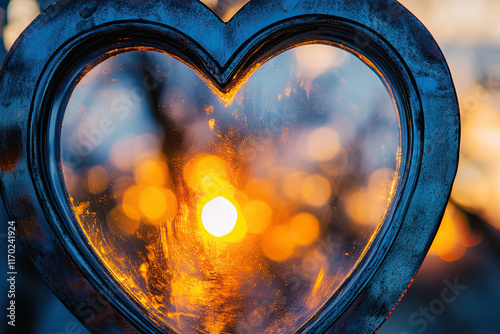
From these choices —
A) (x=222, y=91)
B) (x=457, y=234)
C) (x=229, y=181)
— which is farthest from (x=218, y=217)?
(x=457, y=234)

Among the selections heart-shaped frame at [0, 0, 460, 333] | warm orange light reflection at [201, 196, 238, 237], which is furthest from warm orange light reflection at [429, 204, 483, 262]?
warm orange light reflection at [201, 196, 238, 237]

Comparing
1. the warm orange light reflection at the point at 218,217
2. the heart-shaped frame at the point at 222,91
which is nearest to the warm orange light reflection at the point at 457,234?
the heart-shaped frame at the point at 222,91

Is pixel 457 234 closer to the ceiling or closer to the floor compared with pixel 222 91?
closer to the floor

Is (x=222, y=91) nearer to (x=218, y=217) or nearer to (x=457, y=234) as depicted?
(x=218, y=217)

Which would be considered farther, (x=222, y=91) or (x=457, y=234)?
(x=457, y=234)

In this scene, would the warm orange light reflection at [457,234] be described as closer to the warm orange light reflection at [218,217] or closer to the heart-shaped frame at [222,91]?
the heart-shaped frame at [222,91]

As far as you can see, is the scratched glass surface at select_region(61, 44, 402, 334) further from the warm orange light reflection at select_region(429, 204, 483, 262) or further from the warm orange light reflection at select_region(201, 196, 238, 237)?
the warm orange light reflection at select_region(429, 204, 483, 262)
